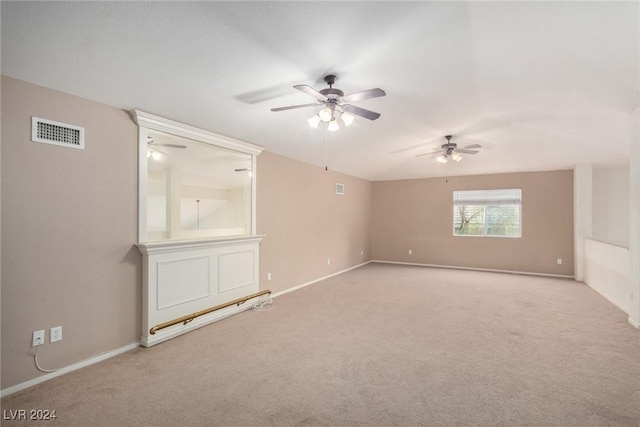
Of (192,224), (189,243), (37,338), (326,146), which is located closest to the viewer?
(37,338)

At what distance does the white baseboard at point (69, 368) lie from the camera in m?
2.34

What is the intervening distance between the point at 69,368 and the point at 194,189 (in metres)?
2.15

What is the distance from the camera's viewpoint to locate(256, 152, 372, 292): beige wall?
16.3 ft

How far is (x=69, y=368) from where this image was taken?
8.69ft

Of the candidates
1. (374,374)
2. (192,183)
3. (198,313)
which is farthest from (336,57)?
(198,313)

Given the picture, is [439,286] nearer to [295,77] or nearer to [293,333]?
[293,333]

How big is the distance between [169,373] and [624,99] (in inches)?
Result: 219

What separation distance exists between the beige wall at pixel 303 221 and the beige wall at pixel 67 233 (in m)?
2.06

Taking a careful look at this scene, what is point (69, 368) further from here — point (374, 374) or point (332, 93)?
point (332, 93)

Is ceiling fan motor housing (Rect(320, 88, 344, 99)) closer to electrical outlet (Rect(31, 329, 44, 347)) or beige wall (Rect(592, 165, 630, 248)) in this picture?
electrical outlet (Rect(31, 329, 44, 347))

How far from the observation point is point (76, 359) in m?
2.71

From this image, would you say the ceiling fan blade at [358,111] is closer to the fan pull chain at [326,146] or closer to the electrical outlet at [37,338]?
the fan pull chain at [326,146]

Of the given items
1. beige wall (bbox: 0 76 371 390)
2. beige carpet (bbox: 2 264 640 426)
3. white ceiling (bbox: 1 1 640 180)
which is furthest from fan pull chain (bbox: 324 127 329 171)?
beige wall (bbox: 0 76 371 390)

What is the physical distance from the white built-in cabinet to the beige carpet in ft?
1.17
